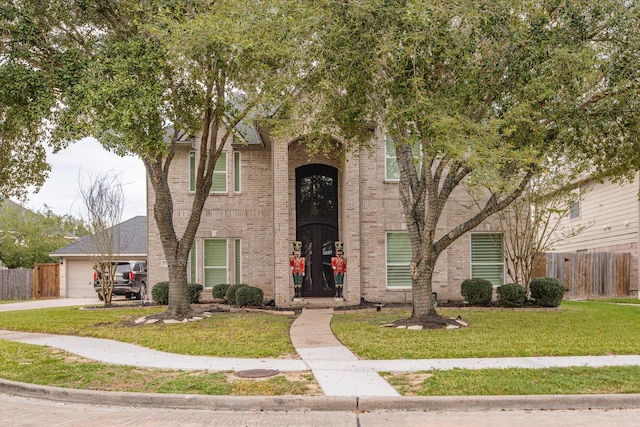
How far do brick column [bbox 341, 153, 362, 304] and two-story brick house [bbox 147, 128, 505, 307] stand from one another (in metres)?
0.74

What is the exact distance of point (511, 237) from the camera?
19.6 metres

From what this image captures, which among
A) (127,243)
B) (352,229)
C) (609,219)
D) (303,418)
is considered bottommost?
(303,418)

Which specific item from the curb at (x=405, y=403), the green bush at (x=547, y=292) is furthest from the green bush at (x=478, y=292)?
the curb at (x=405, y=403)

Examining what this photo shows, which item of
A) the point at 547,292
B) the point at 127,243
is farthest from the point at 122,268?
the point at 547,292

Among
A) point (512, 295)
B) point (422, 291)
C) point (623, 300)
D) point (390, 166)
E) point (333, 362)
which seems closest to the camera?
point (333, 362)

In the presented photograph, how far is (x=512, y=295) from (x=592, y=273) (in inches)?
308

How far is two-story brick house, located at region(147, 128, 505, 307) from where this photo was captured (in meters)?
20.4

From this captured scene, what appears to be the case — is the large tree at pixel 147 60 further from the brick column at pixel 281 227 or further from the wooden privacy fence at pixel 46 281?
the wooden privacy fence at pixel 46 281

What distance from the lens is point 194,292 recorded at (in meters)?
20.6

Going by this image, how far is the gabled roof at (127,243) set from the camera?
103 ft

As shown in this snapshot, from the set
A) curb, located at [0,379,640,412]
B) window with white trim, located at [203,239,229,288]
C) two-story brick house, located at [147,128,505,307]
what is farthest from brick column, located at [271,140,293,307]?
curb, located at [0,379,640,412]

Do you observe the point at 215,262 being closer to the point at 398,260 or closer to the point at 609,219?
the point at 398,260

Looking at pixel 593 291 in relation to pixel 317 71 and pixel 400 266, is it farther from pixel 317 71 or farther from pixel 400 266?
pixel 317 71

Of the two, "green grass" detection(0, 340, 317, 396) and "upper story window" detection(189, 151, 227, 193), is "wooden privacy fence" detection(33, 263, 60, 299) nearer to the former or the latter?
"upper story window" detection(189, 151, 227, 193)
